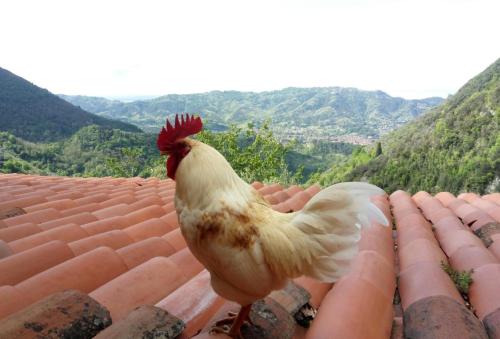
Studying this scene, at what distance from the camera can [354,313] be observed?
1.86 m

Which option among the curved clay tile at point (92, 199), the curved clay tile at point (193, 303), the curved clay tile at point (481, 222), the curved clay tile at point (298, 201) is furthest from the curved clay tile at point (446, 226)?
the curved clay tile at point (92, 199)

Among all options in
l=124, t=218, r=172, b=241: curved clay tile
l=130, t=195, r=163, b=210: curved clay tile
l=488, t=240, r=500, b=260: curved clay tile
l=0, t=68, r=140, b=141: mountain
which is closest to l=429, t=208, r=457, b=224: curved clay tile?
l=488, t=240, r=500, b=260: curved clay tile

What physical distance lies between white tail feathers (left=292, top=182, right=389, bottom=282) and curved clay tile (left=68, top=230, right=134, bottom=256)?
1.69 meters

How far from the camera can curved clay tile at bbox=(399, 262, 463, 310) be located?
81.5 inches

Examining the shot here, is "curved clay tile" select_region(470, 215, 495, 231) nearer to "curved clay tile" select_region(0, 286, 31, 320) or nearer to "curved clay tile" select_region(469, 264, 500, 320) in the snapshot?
"curved clay tile" select_region(469, 264, 500, 320)

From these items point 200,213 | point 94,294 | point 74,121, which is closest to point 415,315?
point 200,213

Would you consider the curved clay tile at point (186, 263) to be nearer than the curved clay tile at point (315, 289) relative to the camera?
No

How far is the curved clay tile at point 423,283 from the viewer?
2.07 meters

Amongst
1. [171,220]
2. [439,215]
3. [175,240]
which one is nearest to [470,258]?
[439,215]

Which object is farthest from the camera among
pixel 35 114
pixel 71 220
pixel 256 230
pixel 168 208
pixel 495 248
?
pixel 35 114

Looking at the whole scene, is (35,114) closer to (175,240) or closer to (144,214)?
(144,214)

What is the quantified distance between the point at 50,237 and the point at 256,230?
6.52 ft

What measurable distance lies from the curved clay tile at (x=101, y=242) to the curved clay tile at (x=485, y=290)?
93.2 inches

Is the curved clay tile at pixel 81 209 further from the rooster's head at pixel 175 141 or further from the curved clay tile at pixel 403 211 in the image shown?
the curved clay tile at pixel 403 211
